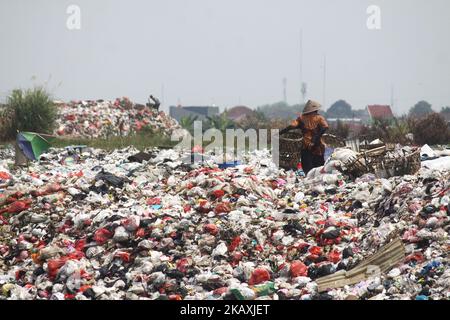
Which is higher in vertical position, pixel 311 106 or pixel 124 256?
pixel 311 106

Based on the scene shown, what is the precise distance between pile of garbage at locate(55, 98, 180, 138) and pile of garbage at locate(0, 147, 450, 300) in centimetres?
1078

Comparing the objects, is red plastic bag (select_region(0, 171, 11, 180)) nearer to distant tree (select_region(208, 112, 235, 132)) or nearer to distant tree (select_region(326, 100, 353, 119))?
distant tree (select_region(208, 112, 235, 132))

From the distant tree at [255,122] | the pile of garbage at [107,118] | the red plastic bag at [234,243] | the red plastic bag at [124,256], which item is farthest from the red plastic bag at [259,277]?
the distant tree at [255,122]

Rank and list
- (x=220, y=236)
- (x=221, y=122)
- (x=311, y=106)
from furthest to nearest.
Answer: (x=221, y=122)
(x=311, y=106)
(x=220, y=236)

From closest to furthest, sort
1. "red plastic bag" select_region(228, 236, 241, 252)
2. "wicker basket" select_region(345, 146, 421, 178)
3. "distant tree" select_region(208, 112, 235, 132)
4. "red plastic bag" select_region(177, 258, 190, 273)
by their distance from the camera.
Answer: "red plastic bag" select_region(177, 258, 190, 273) < "red plastic bag" select_region(228, 236, 241, 252) < "wicker basket" select_region(345, 146, 421, 178) < "distant tree" select_region(208, 112, 235, 132)

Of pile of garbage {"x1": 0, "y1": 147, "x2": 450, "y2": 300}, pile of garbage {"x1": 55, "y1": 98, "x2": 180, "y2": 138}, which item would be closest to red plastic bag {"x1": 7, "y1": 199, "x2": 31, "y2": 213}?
pile of garbage {"x1": 0, "y1": 147, "x2": 450, "y2": 300}

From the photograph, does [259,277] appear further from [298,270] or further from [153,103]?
[153,103]

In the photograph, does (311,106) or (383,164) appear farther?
(311,106)

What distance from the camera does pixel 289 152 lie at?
10.7 metres

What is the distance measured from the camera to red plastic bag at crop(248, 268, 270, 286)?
6188 millimetres

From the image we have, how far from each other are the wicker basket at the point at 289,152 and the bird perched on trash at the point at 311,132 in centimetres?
47

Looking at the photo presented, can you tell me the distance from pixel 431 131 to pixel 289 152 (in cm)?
621

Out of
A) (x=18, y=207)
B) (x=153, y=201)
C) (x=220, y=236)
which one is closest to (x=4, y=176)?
(x=18, y=207)
